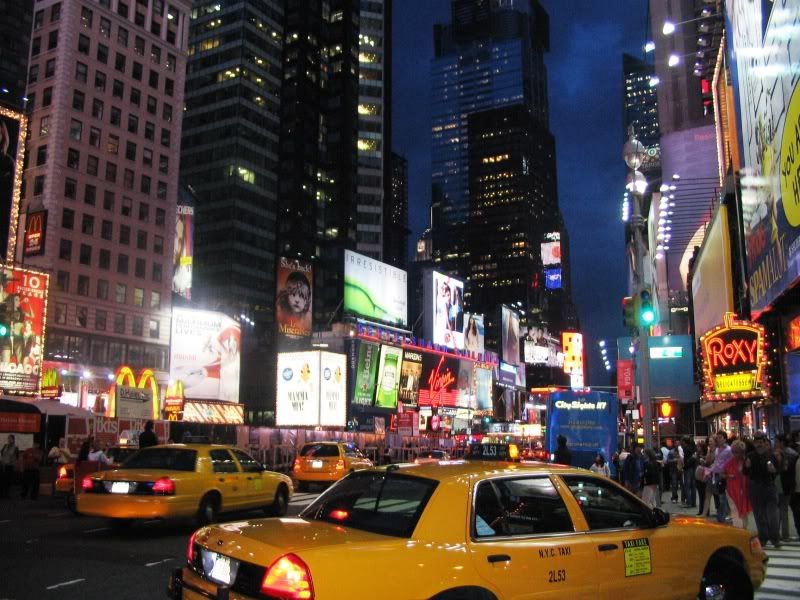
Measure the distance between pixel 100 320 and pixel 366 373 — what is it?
1107 inches

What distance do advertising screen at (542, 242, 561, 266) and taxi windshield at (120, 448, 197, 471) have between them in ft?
386

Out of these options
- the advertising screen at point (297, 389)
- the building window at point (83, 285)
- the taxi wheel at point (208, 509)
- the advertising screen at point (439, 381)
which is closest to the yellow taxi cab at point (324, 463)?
the taxi wheel at point (208, 509)

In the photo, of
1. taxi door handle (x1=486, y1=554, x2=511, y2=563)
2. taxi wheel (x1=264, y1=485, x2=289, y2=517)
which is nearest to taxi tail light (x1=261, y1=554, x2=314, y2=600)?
taxi door handle (x1=486, y1=554, x2=511, y2=563)

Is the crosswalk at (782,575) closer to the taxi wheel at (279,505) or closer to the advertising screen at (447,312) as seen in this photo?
the taxi wheel at (279,505)

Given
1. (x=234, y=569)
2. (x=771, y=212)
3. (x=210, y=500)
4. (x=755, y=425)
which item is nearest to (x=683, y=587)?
(x=234, y=569)

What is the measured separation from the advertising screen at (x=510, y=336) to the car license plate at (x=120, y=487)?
87.3m

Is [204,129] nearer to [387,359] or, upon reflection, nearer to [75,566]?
[387,359]

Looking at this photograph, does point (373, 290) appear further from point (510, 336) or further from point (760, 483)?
point (760, 483)

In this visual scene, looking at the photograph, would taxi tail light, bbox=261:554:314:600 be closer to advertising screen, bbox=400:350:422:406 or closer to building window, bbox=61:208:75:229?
advertising screen, bbox=400:350:422:406

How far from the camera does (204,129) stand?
100 m

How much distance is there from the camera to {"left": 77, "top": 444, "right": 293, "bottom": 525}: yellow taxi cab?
11.4 m

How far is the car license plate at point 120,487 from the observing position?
37.8 ft

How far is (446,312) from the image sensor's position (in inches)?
2906

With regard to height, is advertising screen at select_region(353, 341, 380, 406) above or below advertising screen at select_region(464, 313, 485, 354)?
below
